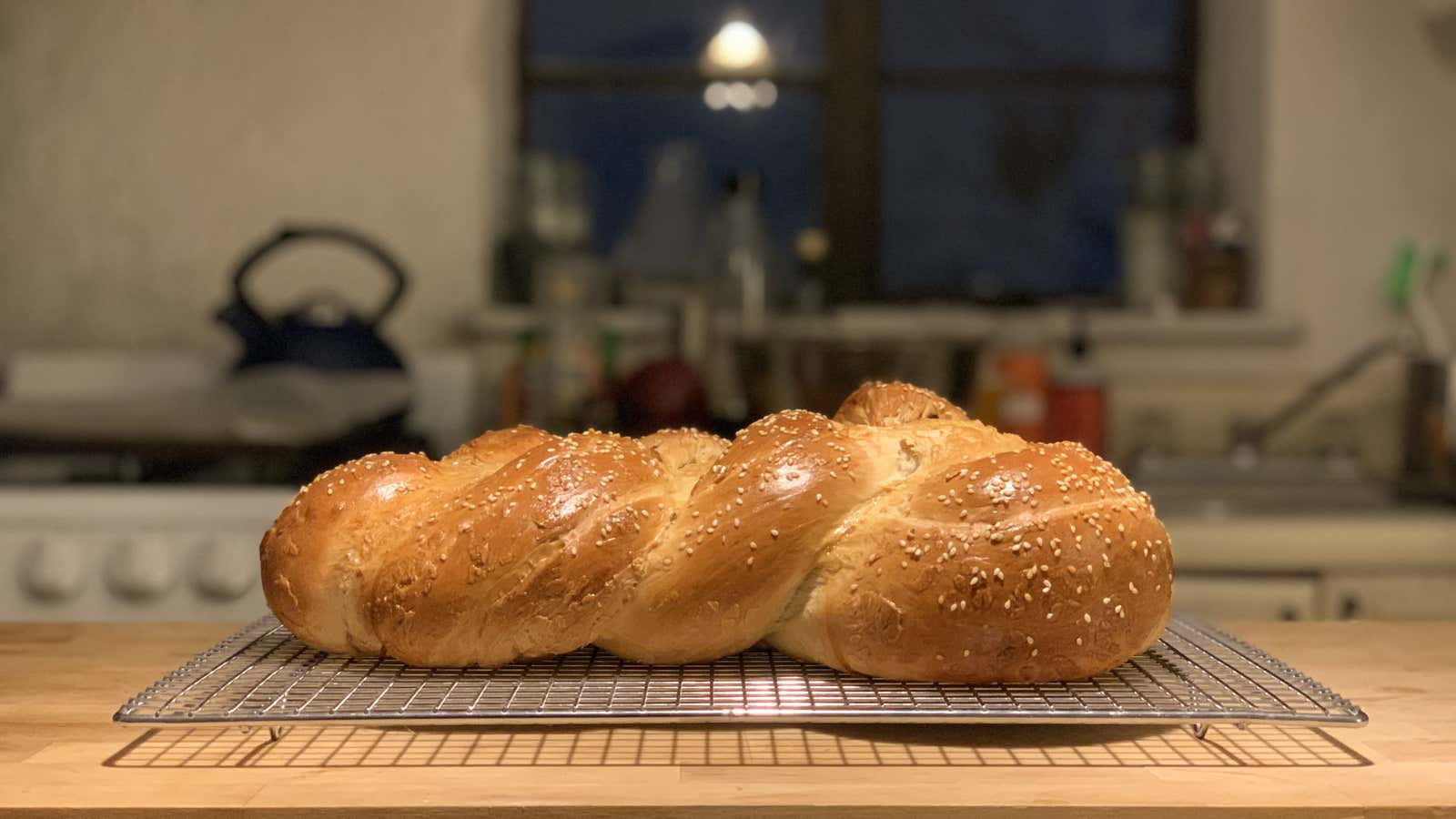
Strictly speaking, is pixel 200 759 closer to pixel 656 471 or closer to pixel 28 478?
pixel 656 471

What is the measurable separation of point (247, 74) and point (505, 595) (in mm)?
2003

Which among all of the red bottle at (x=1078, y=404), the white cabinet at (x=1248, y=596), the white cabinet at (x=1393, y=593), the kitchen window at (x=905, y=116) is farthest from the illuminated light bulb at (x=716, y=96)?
the white cabinet at (x=1393, y=593)

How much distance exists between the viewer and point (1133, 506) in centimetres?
79

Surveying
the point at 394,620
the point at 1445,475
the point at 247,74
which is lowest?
the point at 1445,475

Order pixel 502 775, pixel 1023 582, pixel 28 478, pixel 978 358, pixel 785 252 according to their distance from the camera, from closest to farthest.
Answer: pixel 502 775 → pixel 1023 582 → pixel 28 478 → pixel 978 358 → pixel 785 252

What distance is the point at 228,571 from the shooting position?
63.9 inches

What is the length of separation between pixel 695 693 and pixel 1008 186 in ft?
7.03

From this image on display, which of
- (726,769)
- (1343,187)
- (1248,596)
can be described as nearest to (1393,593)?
(1248,596)

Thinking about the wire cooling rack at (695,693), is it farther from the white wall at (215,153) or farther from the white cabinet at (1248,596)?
the white wall at (215,153)

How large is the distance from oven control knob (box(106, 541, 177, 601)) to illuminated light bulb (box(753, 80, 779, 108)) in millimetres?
1509

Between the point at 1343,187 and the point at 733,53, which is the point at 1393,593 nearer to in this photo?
the point at 1343,187

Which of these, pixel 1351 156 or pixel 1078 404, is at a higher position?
pixel 1351 156

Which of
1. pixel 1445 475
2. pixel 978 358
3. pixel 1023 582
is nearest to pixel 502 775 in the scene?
pixel 1023 582

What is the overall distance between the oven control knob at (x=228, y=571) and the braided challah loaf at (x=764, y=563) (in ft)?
2.84
